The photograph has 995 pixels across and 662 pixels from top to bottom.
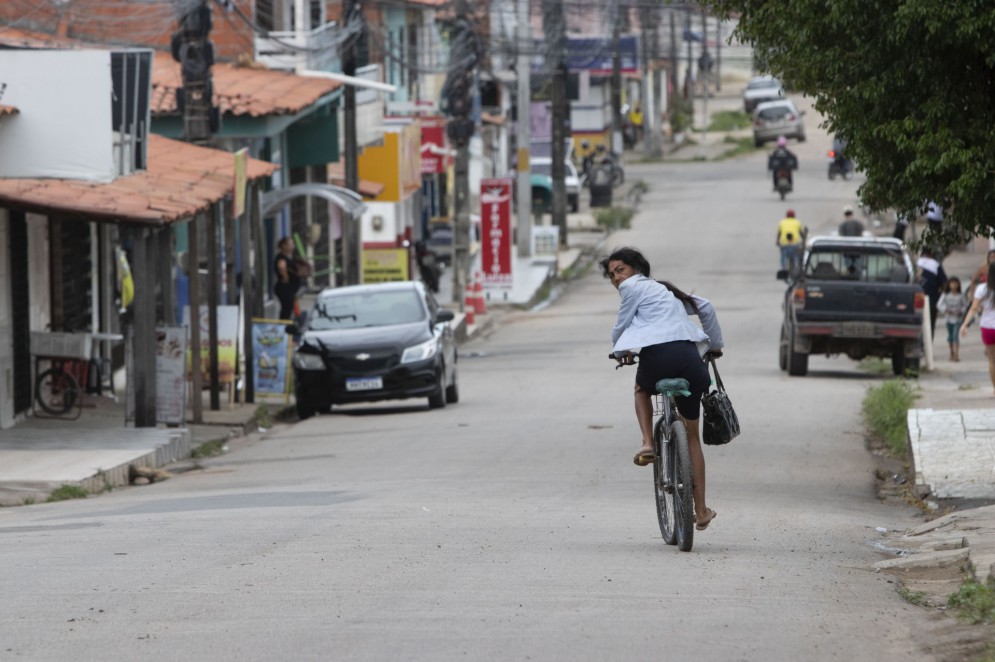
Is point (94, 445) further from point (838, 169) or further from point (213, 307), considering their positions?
point (838, 169)

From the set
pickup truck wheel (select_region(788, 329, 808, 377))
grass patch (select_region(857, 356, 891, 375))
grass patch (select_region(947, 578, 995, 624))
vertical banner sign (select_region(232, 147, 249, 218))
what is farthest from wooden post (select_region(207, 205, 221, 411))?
grass patch (select_region(947, 578, 995, 624))

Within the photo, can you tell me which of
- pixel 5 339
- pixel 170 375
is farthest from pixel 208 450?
pixel 5 339

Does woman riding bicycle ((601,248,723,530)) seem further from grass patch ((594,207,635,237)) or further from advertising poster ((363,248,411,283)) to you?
grass patch ((594,207,635,237))

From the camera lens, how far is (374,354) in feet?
71.5

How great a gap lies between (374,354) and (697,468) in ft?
39.5

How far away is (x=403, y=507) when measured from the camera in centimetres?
1259

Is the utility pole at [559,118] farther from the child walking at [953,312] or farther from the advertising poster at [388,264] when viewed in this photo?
the child walking at [953,312]

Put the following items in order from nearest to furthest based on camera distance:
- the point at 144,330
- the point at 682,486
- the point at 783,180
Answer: the point at 682,486, the point at 144,330, the point at 783,180

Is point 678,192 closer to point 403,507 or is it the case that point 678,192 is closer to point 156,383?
point 156,383

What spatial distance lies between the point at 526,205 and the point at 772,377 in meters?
24.1

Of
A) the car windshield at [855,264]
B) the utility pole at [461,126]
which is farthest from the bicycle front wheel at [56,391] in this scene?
the utility pole at [461,126]

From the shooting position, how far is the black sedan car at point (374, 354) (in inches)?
856

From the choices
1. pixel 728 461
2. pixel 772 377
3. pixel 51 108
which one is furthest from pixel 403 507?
pixel 772 377

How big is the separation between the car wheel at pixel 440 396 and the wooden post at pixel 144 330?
13.8 feet
